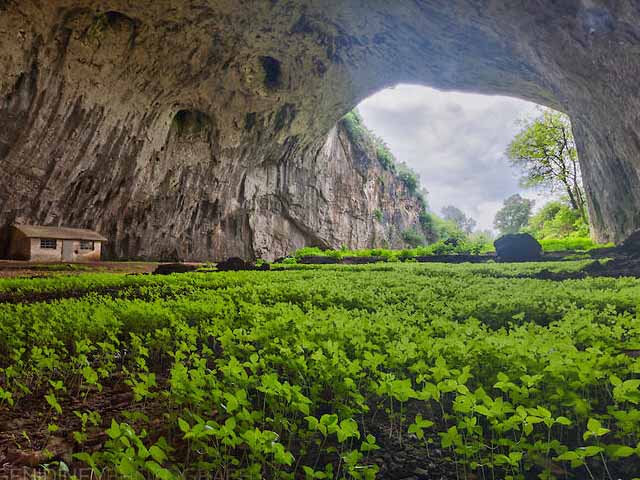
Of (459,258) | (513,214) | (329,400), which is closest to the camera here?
(329,400)

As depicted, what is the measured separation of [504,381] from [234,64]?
19.2m

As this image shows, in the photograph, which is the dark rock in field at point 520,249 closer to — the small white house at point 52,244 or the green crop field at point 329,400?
the green crop field at point 329,400

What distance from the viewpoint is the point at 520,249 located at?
49.6 ft

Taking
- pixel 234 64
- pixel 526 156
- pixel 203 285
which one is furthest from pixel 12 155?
pixel 526 156

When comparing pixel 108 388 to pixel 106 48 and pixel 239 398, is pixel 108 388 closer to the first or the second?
pixel 239 398

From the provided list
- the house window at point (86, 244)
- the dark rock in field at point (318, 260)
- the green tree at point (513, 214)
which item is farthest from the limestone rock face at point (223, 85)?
the green tree at point (513, 214)

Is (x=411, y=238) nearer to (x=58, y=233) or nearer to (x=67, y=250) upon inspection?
(x=67, y=250)

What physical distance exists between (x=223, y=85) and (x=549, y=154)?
80.9 feet

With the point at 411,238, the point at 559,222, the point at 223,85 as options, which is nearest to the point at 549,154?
the point at 559,222

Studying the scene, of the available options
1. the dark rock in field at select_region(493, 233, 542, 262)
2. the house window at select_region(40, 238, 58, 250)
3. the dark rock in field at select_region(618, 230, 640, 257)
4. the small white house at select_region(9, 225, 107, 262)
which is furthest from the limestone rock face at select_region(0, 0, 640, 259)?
the dark rock in field at select_region(493, 233, 542, 262)

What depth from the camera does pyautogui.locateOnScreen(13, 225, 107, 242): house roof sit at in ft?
47.8

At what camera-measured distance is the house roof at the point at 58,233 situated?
14.6 metres

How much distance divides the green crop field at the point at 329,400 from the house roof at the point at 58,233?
42.5 feet

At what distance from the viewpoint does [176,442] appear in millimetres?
2059
